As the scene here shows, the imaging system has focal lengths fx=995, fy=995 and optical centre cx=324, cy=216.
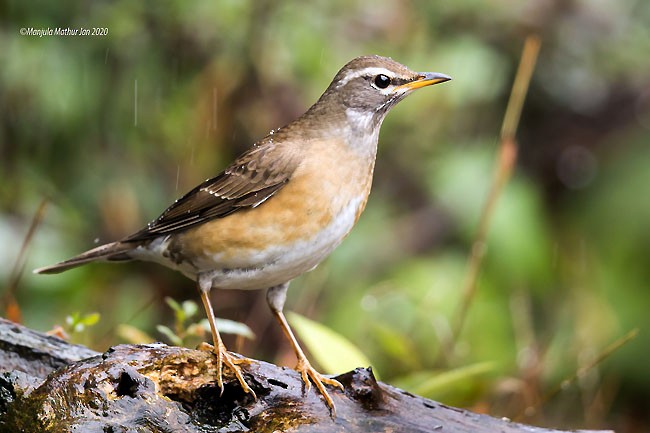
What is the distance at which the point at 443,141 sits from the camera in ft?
26.5

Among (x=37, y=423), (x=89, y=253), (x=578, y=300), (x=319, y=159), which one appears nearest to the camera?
(x=37, y=423)

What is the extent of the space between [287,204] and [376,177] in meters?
4.31

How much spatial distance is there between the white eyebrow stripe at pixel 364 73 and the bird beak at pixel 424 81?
0.08 m

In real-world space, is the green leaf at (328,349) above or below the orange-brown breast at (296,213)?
below

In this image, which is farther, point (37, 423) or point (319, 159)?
point (319, 159)

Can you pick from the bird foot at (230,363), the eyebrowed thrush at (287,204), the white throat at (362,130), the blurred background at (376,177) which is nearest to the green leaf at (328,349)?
the eyebrowed thrush at (287,204)

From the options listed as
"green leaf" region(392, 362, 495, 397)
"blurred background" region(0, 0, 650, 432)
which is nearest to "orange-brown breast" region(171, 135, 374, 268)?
"green leaf" region(392, 362, 495, 397)

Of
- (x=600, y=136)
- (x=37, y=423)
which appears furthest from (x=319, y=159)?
(x=600, y=136)

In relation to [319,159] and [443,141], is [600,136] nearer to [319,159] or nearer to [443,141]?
[443,141]

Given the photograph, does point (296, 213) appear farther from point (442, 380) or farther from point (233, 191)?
point (442, 380)

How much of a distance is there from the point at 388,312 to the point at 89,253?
2.50 meters

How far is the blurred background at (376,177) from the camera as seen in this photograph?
22.3 feet

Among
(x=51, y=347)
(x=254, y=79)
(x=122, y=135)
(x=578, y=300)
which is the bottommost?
(x=51, y=347)

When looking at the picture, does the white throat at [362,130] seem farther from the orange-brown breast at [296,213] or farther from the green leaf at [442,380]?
the green leaf at [442,380]
